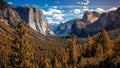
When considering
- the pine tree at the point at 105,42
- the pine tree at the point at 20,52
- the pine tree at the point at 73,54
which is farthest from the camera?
the pine tree at the point at 73,54

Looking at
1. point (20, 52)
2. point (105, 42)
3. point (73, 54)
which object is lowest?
point (20, 52)

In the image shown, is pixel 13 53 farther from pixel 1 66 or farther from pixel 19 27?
pixel 1 66

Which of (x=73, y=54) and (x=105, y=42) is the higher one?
(x=105, y=42)

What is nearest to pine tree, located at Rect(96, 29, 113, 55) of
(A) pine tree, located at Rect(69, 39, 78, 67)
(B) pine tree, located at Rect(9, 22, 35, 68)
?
(A) pine tree, located at Rect(69, 39, 78, 67)

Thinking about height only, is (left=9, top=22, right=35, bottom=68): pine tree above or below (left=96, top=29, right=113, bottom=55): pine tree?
below

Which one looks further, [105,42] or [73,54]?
→ [73,54]

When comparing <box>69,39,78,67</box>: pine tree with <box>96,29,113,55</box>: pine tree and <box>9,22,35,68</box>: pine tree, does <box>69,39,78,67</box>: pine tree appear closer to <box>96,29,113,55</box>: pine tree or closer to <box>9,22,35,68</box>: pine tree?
<box>96,29,113,55</box>: pine tree

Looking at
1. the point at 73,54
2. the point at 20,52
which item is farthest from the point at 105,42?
the point at 20,52

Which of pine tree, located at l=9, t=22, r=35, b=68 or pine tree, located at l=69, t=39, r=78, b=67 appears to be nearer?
pine tree, located at l=9, t=22, r=35, b=68

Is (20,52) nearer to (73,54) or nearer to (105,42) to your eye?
(105,42)

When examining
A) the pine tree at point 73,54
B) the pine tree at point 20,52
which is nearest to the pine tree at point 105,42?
the pine tree at point 73,54

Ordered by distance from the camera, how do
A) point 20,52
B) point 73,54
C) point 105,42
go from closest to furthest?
point 20,52 → point 105,42 → point 73,54

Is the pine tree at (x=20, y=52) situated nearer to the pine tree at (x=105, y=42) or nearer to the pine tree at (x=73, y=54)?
the pine tree at (x=105, y=42)
